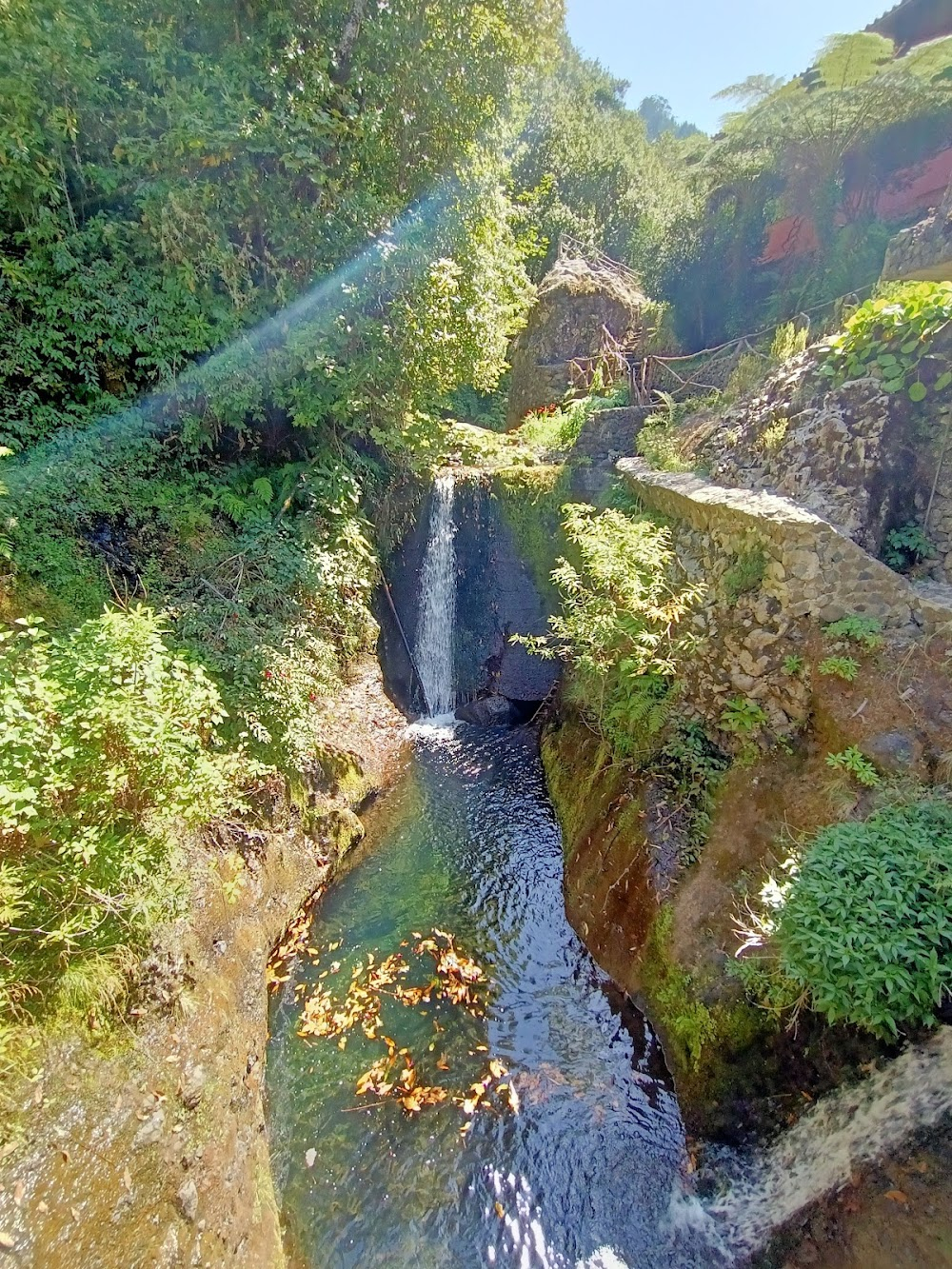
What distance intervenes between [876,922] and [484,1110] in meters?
3.18

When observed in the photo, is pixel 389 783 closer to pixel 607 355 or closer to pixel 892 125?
pixel 607 355

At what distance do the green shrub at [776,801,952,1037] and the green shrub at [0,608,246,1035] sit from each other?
4.23 meters

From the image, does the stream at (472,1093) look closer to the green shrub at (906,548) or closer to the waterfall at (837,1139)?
the waterfall at (837,1139)

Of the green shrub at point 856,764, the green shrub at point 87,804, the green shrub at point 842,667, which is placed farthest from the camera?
the green shrub at point 842,667

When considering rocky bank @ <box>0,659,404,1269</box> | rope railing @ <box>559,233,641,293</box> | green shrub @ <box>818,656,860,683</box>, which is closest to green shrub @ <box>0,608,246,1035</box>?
rocky bank @ <box>0,659,404,1269</box>

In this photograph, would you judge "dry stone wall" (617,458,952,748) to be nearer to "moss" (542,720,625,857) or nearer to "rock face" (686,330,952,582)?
"rock face" (686,330,952,582)

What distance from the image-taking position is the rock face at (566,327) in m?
17.9

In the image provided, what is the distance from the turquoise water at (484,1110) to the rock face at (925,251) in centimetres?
799

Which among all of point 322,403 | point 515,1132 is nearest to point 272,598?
point 322,403

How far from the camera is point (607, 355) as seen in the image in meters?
15.8

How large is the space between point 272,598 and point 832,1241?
23.2 feet

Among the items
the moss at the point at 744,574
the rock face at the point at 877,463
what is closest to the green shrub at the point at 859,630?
the moss at the point at 744,574

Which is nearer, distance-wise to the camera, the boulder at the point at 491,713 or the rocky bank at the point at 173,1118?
the rocky bank at the point at 173,1118

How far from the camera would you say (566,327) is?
1827 cm
